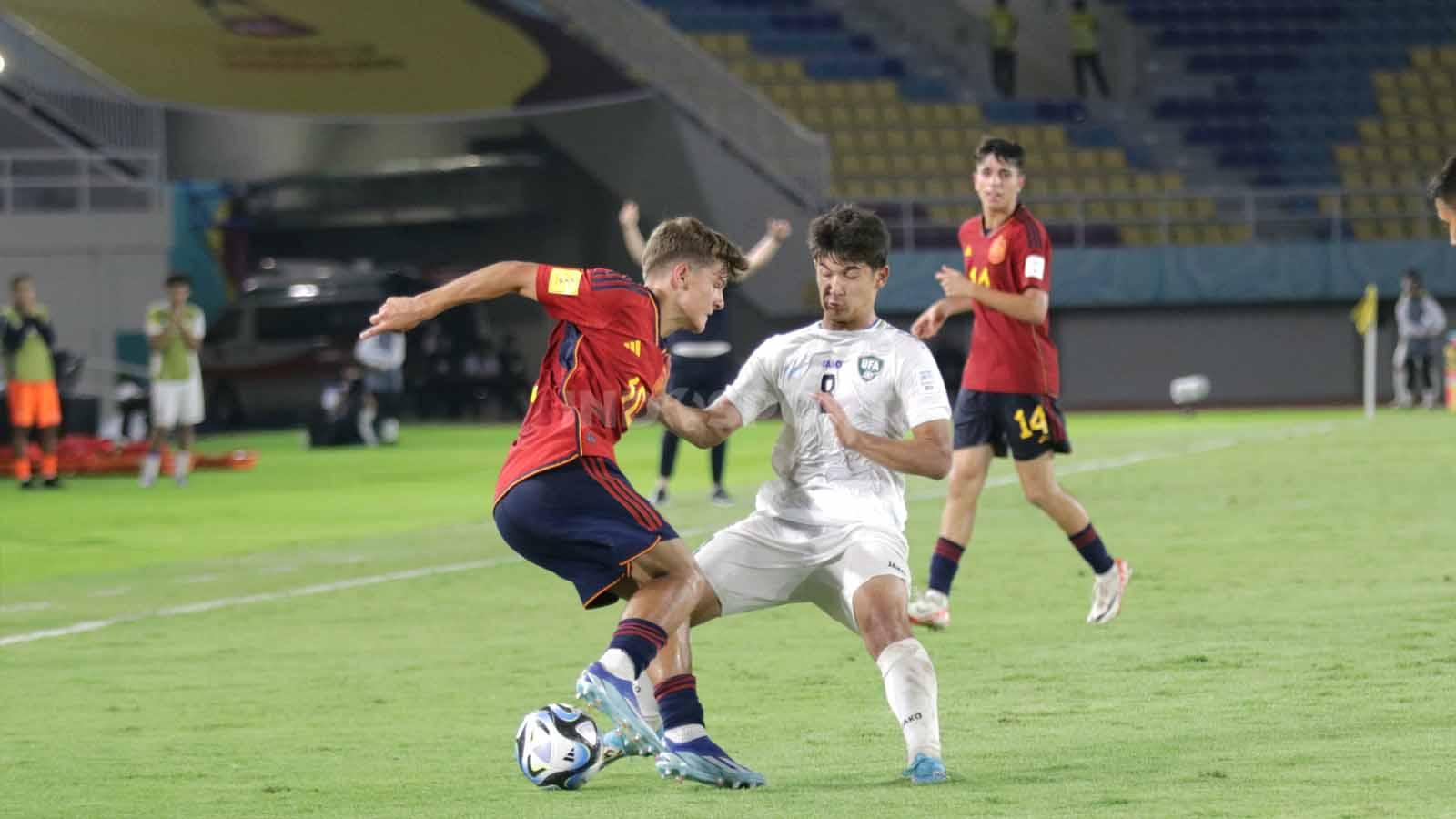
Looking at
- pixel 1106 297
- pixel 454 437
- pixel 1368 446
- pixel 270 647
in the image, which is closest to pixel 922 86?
pixel 1106 297

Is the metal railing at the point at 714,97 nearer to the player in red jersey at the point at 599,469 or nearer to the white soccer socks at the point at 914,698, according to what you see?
the player in red jersey at the point at 599,469

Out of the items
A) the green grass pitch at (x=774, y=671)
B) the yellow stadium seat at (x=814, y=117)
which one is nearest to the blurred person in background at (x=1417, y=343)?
the yellow stadium seat at (x=814, y=117)

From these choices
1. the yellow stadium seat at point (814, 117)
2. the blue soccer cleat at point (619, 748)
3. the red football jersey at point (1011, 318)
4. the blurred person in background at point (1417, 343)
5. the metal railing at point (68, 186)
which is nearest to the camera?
the blue soccer cleat at point (619, 748)

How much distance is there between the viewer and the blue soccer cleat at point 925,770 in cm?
676

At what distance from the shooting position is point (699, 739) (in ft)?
22.9

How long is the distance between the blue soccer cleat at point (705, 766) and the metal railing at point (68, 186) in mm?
27584

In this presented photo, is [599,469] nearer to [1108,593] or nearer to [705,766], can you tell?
[705,766]

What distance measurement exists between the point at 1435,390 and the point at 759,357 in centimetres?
2976

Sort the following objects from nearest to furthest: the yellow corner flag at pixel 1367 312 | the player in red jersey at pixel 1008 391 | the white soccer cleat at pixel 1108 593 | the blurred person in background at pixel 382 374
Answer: the white soccer cleat at pixel 1108 593 < the player in red jersey at pixel 1008 391 < the blurred person in background at pixel 382 374 < the yellow corner flag at pixel 1367 312

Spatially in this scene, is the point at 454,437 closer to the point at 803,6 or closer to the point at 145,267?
the point at 145,267

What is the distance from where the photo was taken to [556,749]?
685 cm

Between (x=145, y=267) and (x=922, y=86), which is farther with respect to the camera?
(x=922, y=86)

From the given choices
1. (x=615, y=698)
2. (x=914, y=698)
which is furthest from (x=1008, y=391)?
(x=615, y=698)

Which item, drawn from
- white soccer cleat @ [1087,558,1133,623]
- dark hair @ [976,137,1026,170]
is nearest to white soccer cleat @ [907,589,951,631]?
white soccer cleat @ [1087,558,1133,623]
